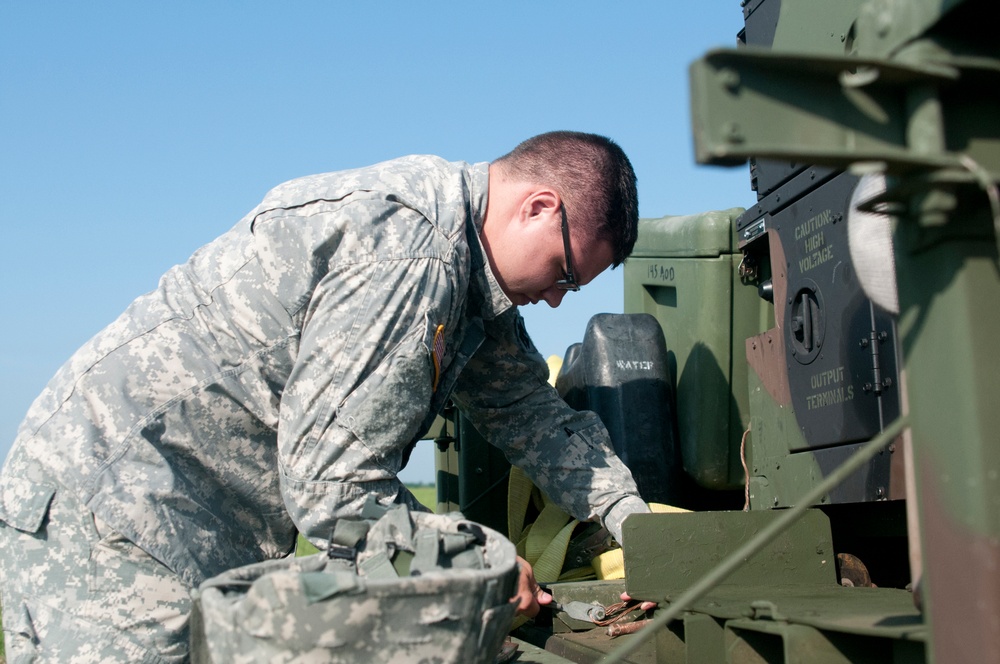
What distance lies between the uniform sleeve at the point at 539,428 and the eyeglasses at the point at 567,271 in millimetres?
279

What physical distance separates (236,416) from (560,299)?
852 mm

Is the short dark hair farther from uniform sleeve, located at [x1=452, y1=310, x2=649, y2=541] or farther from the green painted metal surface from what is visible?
the green painted metal surface

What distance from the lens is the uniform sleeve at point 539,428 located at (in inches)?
112

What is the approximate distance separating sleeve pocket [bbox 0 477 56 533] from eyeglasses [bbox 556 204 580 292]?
4.09ft

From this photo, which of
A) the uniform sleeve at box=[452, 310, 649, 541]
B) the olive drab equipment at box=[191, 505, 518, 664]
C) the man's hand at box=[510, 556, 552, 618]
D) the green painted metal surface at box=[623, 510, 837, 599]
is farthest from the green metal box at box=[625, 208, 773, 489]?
the olive drab equipment at box=[191, 505, 518, 664]

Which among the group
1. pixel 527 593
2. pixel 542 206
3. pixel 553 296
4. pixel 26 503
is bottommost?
pixel 527 593

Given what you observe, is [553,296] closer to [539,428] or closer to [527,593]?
[539,428]

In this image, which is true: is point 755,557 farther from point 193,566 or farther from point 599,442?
point 193,566

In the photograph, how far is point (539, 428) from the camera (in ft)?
9.62

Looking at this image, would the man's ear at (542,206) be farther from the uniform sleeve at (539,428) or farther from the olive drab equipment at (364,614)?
the olive drab equipment at (364,614)

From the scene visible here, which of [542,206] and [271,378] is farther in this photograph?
[542,206]

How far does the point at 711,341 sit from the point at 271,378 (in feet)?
5.84

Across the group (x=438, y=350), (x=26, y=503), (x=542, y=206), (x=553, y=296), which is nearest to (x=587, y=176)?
(x=542, y=206)

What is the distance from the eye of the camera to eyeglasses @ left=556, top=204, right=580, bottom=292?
246 centimetres
